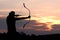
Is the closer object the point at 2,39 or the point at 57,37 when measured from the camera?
the point at 2,39

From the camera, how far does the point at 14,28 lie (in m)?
12.4

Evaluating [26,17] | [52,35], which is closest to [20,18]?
[26,17]

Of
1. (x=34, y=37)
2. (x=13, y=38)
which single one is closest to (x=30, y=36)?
(x=34, y=37)

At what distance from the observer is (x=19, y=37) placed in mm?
12305

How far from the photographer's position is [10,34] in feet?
40.6

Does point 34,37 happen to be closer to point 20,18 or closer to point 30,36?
point 30,36

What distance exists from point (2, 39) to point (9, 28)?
0.76 metres

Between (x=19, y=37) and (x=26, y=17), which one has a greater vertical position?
(x=26, y=17)

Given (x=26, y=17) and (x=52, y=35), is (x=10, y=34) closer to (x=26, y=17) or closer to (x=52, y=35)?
(x=26, y=17)

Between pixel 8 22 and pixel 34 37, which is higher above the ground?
pixel 8 22

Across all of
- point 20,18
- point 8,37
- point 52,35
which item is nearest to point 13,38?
point 8,37

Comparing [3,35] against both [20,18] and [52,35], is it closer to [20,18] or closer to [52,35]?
[20,18]

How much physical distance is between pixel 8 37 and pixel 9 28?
51cm

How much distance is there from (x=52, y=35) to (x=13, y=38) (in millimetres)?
2238
